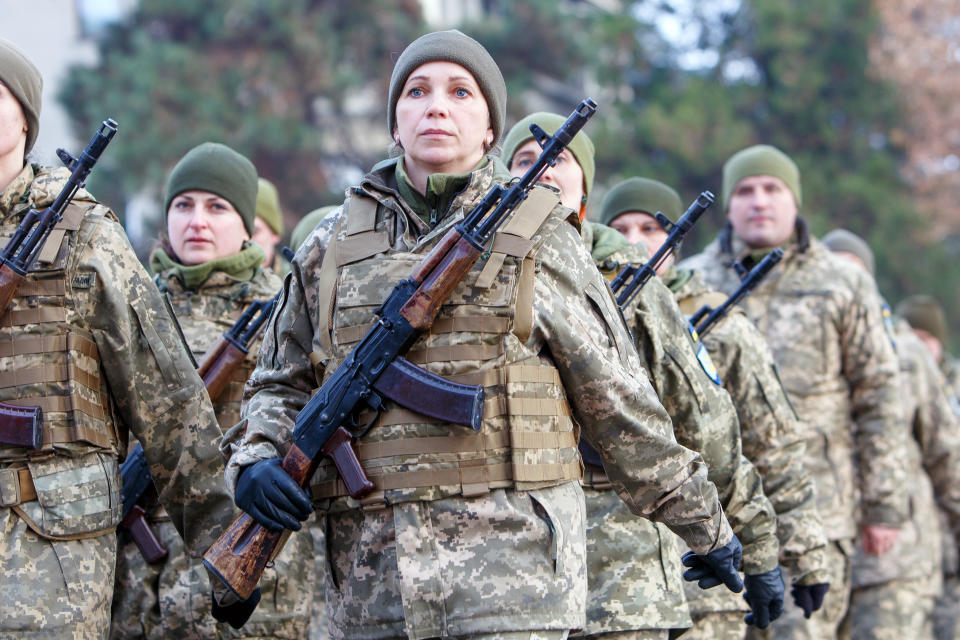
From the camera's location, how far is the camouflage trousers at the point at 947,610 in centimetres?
1153

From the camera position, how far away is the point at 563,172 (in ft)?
19.7

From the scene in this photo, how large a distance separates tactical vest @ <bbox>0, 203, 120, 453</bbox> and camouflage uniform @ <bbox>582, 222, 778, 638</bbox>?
1.89 metres

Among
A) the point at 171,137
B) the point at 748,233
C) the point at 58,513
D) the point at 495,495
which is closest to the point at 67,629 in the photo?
the point at 58,513

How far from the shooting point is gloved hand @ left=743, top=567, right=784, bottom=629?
5.67 m

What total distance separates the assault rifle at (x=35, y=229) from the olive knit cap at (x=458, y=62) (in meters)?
0.92

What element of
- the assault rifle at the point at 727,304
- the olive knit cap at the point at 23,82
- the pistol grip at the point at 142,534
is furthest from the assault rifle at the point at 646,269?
the olive knit cap at the point at 23,82

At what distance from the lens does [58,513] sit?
4594 mm

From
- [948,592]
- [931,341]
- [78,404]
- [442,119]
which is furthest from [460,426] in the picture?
[931,341]

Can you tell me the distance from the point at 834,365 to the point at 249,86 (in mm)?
15166

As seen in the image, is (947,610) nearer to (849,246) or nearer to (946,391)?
(946,391)

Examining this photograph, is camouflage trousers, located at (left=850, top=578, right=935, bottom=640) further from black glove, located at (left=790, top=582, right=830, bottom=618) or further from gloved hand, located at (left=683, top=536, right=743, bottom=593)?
gloved hand, located at (left=683, top=536, right=743, bottom=593)

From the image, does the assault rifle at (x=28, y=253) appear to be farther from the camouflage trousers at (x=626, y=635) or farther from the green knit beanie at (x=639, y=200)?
the green knit beanie at (x=639, y=200)

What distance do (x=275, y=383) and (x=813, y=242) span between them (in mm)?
4635

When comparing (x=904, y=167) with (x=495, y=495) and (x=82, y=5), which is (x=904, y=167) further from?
(x=495, y=495)
